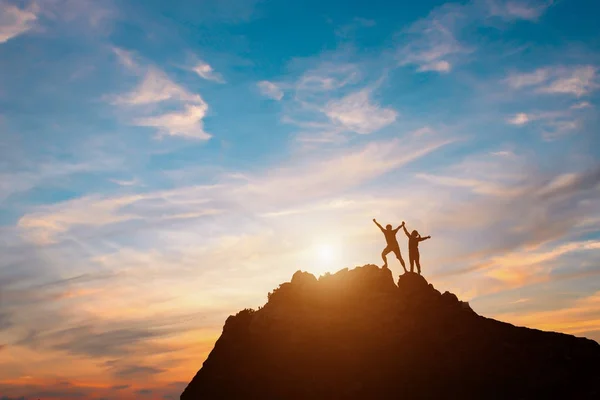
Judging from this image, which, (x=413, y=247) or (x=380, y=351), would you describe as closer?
(x=380, y=351)

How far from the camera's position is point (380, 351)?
3603cm

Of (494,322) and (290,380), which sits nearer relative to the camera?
(290,380)

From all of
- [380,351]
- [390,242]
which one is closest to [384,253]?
[390,242]

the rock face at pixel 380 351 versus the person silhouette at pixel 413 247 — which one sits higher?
the person silhouette at pixel 413 247

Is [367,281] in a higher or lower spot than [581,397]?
higher

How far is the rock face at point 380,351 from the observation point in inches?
1303

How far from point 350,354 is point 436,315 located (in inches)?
304

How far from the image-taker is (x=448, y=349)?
117 ft

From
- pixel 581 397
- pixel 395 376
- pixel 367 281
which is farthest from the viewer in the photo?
pixel 367 281

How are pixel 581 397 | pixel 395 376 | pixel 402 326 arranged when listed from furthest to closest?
1. pixel 402 326
2. pixel 395 376
3. pixel 581 397

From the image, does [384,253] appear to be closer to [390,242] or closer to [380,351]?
[390,242]

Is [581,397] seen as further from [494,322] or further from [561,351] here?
[494,322]

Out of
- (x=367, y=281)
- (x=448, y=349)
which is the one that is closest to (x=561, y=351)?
(x=448, y=349)

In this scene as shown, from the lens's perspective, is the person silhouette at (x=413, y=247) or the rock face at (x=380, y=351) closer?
the rock face at (x=380, y=351)
